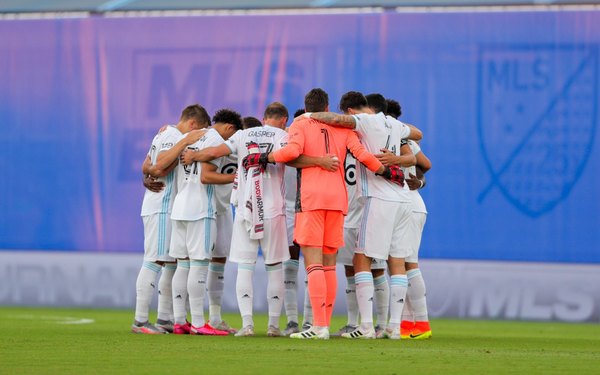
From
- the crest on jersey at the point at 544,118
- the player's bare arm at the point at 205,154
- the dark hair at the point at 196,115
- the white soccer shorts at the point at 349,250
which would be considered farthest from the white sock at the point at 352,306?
the crest on jersey at the point at 544,118

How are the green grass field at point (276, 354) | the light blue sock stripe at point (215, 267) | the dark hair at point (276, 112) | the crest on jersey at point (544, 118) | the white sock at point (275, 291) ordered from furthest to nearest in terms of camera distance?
the crest on jersey at point (544, 118) < the light blue sock stripe at point (215, 267) < the dark hair at point (276, 112) < the white sock at point (275, 291) < the green grass field at point (276, 354)

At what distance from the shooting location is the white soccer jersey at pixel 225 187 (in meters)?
12.2

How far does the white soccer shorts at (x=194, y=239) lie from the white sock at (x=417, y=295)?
2020mm

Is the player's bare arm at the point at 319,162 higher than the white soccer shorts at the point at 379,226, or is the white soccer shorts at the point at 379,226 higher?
the player's bare arm at the point at 319,162

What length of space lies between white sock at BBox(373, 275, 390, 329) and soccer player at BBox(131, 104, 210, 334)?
6.88 feet

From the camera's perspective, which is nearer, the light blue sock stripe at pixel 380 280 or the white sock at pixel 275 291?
the white sock at pixel 275 291

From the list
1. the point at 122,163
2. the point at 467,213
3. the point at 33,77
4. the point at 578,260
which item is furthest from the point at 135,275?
the point at 578,260

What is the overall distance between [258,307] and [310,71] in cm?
363

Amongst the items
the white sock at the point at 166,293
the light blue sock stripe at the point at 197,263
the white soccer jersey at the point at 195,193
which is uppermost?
the white soccer jersey at the point at 195,193

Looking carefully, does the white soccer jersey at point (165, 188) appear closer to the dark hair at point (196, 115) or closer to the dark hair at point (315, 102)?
the dark hair at point (196, 115)

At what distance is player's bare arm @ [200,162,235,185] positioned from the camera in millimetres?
11711

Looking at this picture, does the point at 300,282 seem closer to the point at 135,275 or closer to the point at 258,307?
the point at 258,307

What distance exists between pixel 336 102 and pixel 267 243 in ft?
21.9

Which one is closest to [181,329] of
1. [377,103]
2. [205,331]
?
[205,331]
